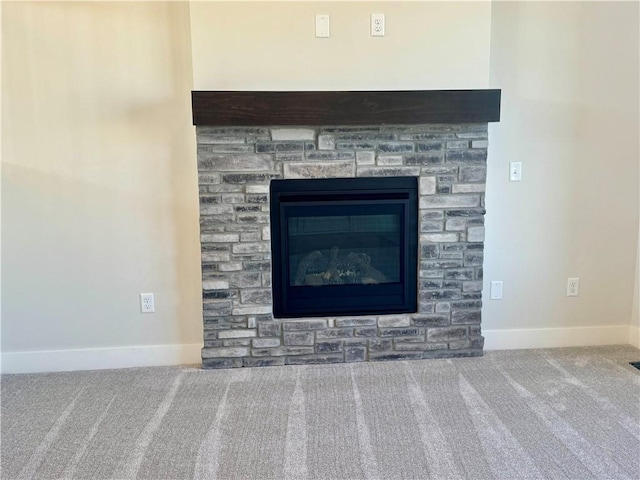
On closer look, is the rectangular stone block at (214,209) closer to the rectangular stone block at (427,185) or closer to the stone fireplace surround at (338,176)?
the stone fireplace surround at (338,176)

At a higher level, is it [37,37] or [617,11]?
[617,11]

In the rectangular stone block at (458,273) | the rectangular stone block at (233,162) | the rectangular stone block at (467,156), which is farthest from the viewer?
the rectangular stone block at (458,273)

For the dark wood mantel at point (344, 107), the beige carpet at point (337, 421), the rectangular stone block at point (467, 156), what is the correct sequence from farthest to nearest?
1. the rectangular stone block at point (467, 156)
2. the dark wood mantel at point (344, 107)
3. the beige carpet at point (337, 421)

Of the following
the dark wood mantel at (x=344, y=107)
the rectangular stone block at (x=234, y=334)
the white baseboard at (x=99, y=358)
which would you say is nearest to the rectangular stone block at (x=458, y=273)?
the dark wood mantel at (x=344, y=107)

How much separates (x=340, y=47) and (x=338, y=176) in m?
0.69

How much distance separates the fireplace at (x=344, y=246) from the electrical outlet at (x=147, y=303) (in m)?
0.72

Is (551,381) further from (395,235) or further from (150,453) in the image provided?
(150,453)

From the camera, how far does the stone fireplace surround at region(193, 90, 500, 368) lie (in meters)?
2.55

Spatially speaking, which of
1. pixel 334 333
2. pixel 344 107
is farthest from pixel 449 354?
pixel 344 107

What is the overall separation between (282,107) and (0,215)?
1.68 m

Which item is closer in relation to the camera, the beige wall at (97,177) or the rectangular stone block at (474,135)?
the beige wall at (97,177)

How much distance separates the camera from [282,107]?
2.52m

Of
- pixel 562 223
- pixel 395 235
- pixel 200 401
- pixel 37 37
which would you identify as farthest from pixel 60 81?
pixel 562 223

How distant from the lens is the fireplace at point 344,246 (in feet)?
8.93
